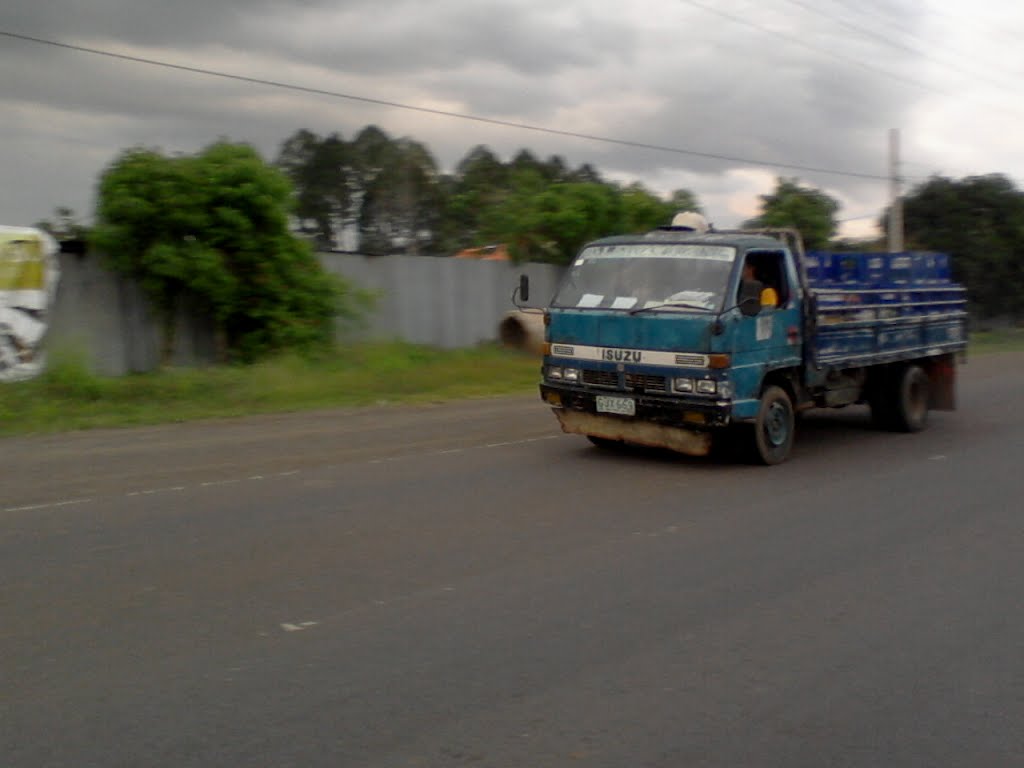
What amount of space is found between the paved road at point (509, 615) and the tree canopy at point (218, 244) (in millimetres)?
6943

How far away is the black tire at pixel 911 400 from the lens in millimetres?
12516

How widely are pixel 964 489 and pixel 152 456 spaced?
7889 millimetres

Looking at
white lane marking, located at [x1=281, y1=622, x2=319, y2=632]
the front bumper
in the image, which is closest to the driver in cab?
the front bumper

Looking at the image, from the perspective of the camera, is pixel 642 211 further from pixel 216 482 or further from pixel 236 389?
pixel 216 482

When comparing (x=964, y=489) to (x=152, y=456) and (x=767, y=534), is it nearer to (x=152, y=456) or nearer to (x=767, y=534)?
(x=767, y=534)

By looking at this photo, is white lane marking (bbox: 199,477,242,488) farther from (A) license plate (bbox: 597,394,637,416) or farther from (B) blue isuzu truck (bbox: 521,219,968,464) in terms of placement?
(A) license plate (bbox: 597,394,637,416)

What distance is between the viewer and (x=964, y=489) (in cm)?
907

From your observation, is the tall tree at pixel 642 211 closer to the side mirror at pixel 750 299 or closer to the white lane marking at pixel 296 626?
the side mirror at pixel 750 299

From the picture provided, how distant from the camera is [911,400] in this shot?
1280cm

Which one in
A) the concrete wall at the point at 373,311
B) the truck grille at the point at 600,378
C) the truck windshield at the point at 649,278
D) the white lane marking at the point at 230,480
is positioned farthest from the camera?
the concrete wall at the point at 373,311

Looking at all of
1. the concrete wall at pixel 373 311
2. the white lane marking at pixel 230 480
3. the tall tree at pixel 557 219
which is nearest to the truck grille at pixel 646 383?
the white lane marking at pixel 230 480

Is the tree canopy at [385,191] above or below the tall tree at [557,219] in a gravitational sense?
above

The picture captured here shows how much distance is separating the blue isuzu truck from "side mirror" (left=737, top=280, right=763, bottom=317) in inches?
0.5

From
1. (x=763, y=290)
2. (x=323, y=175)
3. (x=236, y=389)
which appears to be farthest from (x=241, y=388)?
(x=323, y=175)
